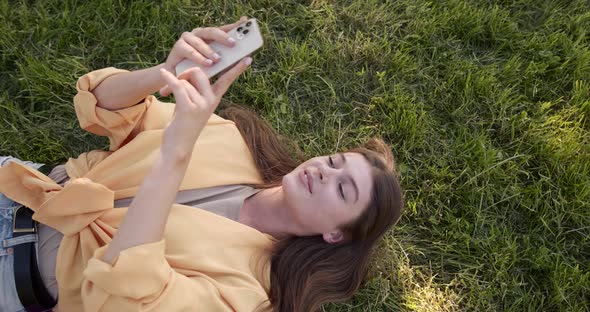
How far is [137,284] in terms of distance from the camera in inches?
72.0

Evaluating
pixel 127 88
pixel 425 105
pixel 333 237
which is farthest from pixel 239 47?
pixel 425 105

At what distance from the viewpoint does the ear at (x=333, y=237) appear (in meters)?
2.44

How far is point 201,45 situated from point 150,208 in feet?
2.11

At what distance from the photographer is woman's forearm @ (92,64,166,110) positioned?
2.17m

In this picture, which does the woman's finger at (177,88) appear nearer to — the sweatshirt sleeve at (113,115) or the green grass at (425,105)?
the sweatshirt sleeve at (113,115)

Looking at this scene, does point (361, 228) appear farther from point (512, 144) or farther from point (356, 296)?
point (512, 144)

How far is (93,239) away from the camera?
2133 millimetres

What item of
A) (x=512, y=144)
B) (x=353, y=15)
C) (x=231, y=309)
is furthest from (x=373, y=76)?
(x=231, y=309)

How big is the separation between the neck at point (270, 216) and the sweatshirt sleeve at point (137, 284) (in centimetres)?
56

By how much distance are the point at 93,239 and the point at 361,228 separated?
3.92ft

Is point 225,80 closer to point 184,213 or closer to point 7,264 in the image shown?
point 184,213

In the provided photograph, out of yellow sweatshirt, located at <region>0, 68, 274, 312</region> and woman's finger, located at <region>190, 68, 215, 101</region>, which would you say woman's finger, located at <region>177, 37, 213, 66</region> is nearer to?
woman's finger, located at <region>190, 68, 215, 101</region>

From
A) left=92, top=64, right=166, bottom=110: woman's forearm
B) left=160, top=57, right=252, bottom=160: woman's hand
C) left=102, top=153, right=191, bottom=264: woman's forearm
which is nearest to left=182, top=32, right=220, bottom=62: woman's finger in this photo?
left=160, top=57, right=252, bottom=160: woman's hand

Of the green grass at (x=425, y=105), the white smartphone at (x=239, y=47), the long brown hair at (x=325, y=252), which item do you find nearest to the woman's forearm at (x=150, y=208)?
the white smartphone at (x=239, y=47)
